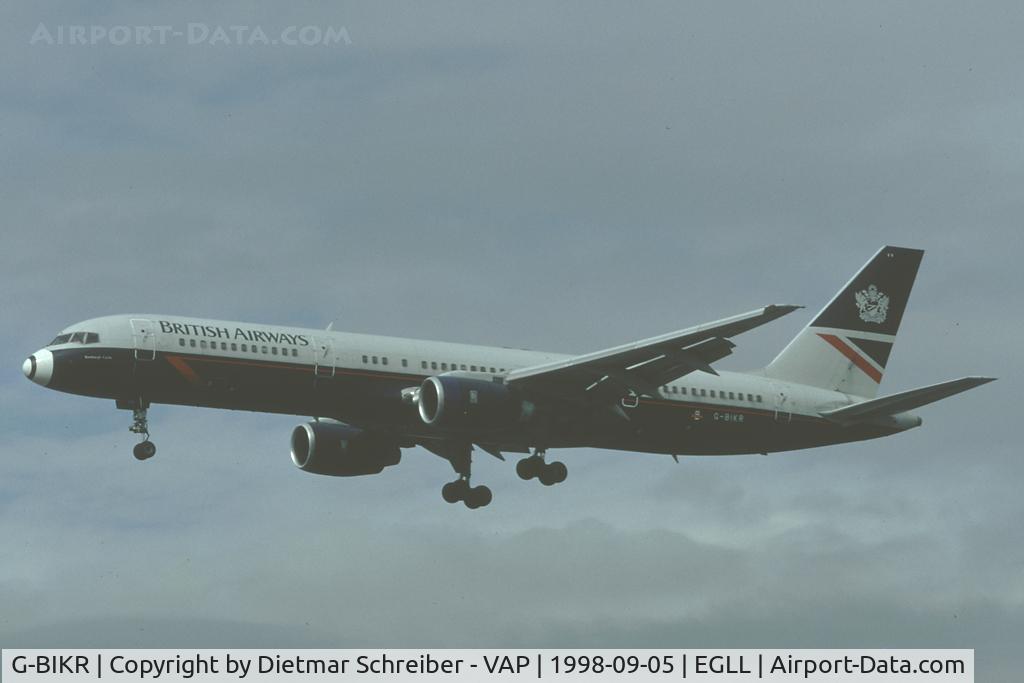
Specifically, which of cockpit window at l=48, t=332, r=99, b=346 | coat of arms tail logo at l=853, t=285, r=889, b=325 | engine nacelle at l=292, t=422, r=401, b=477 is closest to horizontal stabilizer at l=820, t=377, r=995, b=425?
coat of arms tail logo at l=853, t=285, r=889, b=325

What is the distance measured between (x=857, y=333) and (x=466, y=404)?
20465mm

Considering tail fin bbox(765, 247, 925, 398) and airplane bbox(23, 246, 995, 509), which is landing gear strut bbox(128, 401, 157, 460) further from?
tail fin bbox(765, 247, 925, 398)

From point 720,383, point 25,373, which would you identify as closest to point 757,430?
point 720,383

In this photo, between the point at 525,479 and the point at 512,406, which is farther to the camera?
the point at 525,479

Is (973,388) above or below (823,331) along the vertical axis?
below

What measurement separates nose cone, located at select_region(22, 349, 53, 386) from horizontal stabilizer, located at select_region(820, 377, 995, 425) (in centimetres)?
2888

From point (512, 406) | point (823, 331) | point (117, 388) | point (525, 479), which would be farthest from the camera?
point (823, 331)

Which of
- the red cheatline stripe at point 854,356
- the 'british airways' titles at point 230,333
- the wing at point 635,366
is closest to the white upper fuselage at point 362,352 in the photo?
the 'british airways' titles at point 230,333

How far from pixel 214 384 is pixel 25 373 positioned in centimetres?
600

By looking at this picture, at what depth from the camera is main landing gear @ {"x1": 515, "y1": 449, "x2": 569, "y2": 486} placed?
62.5 meters

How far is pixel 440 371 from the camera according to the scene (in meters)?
59.7

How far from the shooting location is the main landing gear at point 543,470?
2462 inches

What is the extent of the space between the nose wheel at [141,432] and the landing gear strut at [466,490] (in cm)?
1283

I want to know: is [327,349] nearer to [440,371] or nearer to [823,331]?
[440,371]
